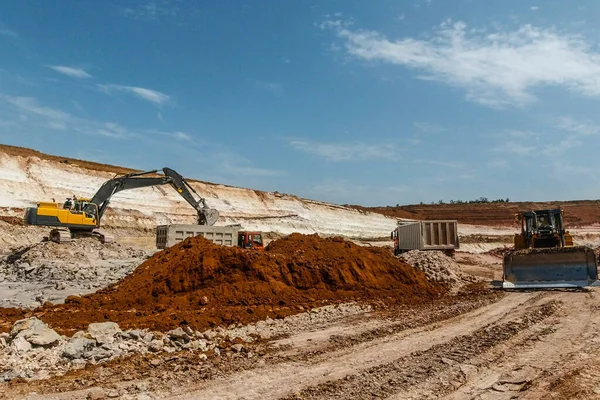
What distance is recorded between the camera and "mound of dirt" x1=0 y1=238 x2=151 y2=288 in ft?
45.6

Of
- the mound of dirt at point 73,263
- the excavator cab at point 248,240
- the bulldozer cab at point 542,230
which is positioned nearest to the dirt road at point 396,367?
the bulldozer cab at point 542,230

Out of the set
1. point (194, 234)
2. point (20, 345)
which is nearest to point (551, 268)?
point (20, 345)

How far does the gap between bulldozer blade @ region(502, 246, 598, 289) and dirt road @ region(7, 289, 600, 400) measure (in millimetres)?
→ 4674

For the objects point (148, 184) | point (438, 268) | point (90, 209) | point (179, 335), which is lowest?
point (179, 335)

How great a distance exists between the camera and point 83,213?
66.1 feet

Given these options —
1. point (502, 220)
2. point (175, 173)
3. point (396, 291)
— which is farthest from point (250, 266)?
point (502, 220)

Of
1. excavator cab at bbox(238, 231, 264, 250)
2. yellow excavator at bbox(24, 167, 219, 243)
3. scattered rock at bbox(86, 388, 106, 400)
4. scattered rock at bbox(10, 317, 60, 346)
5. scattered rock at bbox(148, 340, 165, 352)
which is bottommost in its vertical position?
scattered rock at bbox(86, 388, 106, 400)

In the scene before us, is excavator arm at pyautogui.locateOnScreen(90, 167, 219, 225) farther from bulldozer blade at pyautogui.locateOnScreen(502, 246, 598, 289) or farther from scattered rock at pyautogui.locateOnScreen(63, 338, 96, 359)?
scattered rock at pyautogui.locateOnScreen(63, 338, 96, 359)

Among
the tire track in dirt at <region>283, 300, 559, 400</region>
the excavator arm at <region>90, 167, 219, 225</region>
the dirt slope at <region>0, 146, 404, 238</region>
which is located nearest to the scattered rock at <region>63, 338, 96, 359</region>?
the tire track in dirt at <region>283, 300, 559, 400</region>

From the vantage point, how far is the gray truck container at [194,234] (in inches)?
781

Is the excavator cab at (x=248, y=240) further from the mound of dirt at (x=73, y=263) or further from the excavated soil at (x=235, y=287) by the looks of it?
the excavated soil at (x=235, y=287)

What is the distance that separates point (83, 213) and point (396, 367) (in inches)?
715

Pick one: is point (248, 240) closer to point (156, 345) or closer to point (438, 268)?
point (438, 268)

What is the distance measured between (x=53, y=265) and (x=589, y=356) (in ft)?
50.0
